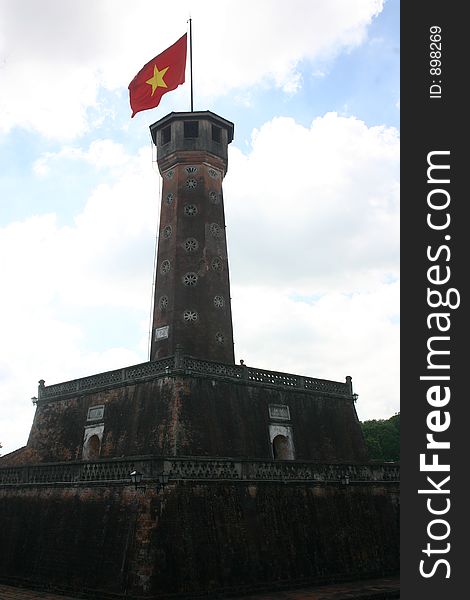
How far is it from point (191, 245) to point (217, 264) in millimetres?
1623

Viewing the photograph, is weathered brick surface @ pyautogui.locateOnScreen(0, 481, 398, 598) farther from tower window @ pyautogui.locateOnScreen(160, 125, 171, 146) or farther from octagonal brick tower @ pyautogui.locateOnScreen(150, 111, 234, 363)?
tower window @ pyautogui.locateOnScreen(160, 125, 171, 146)

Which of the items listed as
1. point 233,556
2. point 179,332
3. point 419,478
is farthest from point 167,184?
point 419,478

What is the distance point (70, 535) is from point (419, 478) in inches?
516

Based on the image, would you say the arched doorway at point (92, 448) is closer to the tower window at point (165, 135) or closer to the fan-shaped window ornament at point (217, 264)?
the fan-shaped window ornament at point (217, 264)

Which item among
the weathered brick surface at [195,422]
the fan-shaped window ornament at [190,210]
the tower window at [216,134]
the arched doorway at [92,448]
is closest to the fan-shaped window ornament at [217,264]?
the fan-shaped window ornament at [190,210]

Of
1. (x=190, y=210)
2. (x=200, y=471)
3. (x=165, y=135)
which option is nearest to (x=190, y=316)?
(x=190, y=210)

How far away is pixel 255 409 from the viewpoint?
2336 cm

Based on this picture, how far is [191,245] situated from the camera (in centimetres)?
2789

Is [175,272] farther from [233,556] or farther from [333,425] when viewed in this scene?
[233,556]

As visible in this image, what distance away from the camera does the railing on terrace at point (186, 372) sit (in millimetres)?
21828

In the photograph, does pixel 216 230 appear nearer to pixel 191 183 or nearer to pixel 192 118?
pixel 191 183

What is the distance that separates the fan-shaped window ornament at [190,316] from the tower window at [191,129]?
9803 millimetres

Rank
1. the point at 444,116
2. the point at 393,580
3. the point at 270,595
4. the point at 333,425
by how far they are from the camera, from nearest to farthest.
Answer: the point at 444,116
the point at 270,595
the point at 393,580
the point at 333,425

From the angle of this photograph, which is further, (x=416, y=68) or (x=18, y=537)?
(x=18, y=537)
